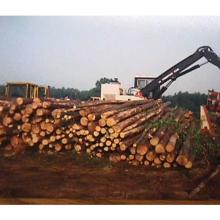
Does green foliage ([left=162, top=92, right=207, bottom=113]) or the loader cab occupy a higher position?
the loader cab

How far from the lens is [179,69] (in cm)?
543

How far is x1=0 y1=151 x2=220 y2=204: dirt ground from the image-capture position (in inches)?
210

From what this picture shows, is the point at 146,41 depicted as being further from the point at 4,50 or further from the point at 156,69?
the point at 4,50

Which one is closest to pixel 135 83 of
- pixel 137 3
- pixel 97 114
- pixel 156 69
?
pixel 156 69

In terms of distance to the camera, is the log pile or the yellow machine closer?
the log pile

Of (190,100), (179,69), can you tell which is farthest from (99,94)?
(190,100)

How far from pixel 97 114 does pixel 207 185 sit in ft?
5.89

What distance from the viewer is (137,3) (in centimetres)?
536

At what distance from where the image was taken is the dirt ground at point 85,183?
5.34 metres

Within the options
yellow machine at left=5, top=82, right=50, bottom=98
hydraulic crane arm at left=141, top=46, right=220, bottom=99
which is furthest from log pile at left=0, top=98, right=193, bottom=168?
hydraulic crane arm at left=141, top=46, right=220, bottom=99

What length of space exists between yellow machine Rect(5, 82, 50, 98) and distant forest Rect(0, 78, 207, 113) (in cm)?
8

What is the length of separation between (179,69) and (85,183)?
2.03 m

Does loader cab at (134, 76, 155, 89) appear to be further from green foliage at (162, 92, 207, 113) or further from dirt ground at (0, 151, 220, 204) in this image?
dirt ground at (0, 151, 220, 204)


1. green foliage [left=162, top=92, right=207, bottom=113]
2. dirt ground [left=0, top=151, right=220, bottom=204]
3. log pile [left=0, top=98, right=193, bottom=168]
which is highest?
green foliage [left=162, top=92, right=207, bottom=113]
